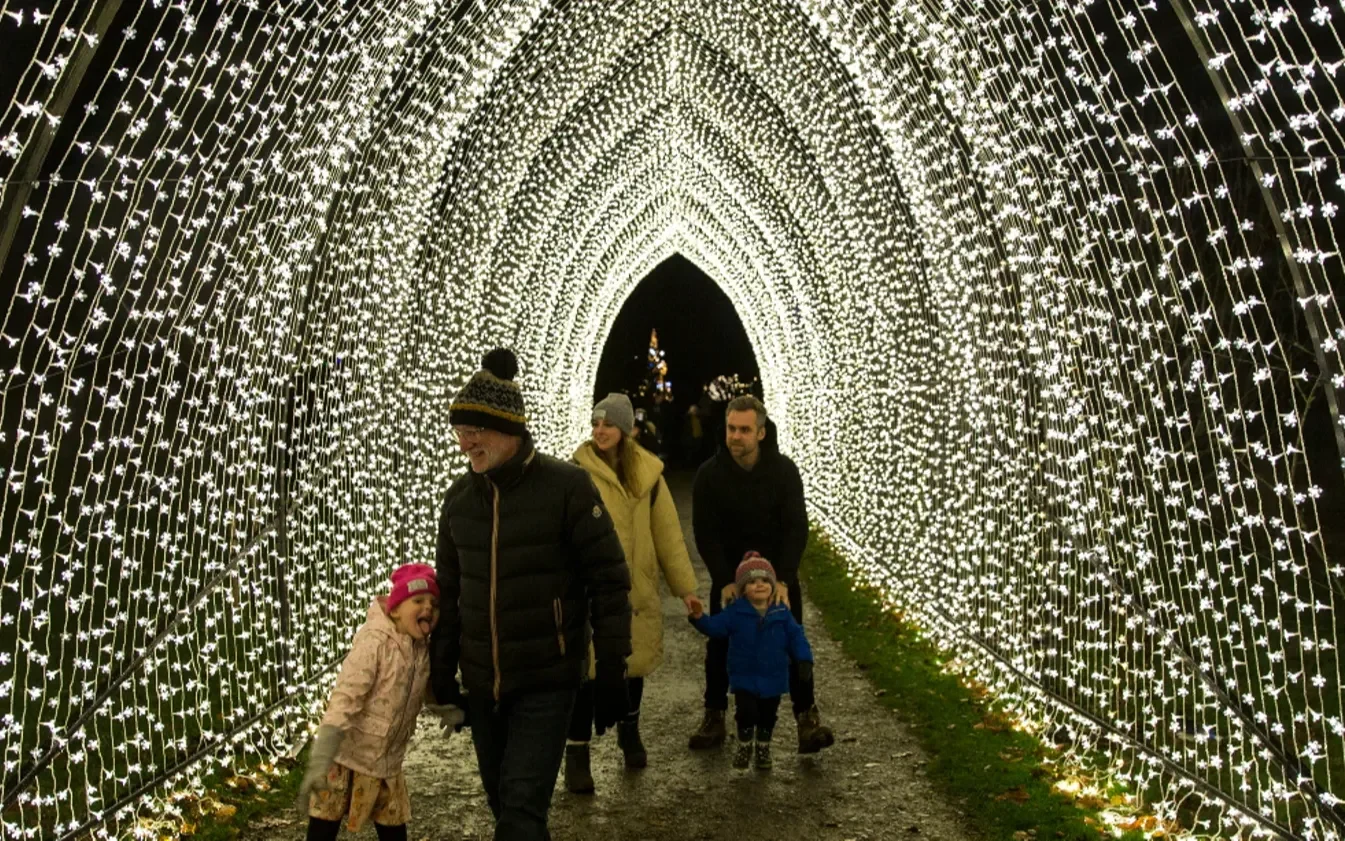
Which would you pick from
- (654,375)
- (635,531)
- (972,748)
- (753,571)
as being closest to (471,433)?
(635,531)

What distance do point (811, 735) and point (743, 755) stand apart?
1.17ft

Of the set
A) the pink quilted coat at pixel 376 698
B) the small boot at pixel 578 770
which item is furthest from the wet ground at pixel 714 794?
the pink quilted coat at pixel 376 698

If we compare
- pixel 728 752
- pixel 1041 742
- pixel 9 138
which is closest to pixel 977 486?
pixel 1041 742

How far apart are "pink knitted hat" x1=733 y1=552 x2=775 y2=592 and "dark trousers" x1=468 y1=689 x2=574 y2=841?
193 centimetres

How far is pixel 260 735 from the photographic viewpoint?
6.43 metres

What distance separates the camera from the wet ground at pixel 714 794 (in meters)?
5.12

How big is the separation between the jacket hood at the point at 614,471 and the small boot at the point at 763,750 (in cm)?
117

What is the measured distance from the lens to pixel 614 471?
19.0ft

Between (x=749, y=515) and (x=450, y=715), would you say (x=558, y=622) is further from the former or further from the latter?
(x=749, y=515)

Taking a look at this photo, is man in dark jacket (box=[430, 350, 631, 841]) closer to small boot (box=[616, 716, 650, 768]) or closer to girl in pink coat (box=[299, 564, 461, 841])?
girl in pink coat (box=[299, 564, 461, 841])

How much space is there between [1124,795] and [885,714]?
5.95ft

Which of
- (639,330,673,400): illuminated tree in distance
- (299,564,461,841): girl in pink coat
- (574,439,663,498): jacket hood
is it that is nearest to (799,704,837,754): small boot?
(574,439,663,498): jacket hood

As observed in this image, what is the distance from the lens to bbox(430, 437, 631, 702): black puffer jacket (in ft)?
12.8

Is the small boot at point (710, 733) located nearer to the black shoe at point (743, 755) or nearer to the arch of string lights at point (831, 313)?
the black shoe at point (743, 755)
